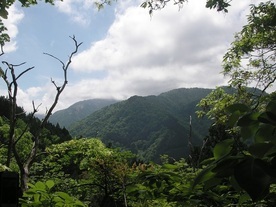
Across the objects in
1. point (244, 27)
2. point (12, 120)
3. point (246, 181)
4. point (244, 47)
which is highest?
point (244, 27)

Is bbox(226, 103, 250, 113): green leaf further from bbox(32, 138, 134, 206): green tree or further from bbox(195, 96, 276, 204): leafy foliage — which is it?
bbox(32, 138, 134, 206): green tree

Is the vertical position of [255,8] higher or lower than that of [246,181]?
higher

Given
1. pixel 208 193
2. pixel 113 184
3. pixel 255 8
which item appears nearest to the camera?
pixel 208 193

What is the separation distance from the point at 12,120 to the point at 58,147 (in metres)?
3.64

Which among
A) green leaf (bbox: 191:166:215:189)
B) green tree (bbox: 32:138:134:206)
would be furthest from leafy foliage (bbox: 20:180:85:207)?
green tree (bbox: 32:138:134:206)

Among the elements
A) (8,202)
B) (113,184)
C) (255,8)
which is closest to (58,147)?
(113,184)

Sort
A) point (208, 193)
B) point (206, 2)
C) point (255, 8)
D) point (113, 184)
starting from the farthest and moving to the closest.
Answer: point (255, 8), point (113, 184), point (206, 2), point (208, 193)

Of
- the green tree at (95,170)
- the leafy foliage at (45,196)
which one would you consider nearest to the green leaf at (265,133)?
the leafy foliage at (45,196)

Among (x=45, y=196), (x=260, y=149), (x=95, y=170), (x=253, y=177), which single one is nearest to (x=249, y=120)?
(x=260, y=149)

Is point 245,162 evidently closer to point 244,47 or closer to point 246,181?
point 246,181

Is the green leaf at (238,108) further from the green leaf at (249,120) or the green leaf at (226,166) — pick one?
the green leaf at (226,166)

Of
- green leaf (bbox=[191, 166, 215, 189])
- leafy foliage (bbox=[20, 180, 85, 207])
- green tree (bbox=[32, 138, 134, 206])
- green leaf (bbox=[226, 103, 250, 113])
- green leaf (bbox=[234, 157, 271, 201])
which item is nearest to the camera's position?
green leaf (bbox=[234, 157, 271, 201])

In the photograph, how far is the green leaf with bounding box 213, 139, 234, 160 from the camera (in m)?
0.89

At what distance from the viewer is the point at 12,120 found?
280 inches
